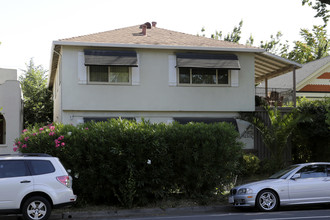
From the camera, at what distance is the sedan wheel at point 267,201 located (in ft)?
38.7

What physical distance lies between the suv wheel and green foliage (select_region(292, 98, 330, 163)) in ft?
37.0

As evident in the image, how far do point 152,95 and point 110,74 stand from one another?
6.79 feet

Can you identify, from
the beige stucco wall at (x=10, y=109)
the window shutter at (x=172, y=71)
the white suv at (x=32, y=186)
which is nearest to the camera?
the white suv at (x=32, y=186)

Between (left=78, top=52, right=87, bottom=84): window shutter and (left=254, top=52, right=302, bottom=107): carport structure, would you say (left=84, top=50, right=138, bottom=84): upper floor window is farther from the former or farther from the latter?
(left=254, top=52, right=302, bottom=107): carport structure

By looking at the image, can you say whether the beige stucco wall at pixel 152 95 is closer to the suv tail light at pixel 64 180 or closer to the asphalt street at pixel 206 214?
the asphalt street at pixel 206 214

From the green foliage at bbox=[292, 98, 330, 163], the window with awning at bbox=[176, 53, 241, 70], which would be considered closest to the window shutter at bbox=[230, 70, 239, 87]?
the window with awning at bbox=[176, 53, 241, 70]

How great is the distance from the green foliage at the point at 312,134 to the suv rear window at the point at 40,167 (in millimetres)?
10958

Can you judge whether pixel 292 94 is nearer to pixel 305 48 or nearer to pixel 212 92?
pixel 212 92

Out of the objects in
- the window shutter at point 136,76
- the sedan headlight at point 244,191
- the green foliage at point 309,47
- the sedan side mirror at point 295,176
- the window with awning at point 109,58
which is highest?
the green foliage at point 309,47

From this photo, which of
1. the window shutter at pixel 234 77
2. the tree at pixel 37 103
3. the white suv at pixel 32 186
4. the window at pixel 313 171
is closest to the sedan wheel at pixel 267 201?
the window at pixel 313 171

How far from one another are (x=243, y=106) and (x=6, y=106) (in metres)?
11.3

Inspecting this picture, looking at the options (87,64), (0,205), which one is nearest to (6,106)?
(87,64)

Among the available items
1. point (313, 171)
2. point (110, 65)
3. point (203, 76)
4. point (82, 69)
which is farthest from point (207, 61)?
point (313, 171)

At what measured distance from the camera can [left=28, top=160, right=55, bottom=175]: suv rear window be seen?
33.5 ft
